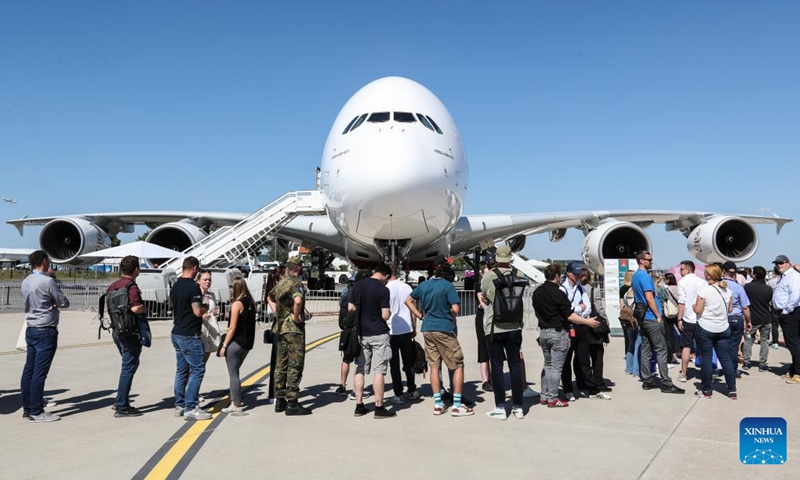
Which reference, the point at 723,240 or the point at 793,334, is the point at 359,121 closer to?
the point at 793,334

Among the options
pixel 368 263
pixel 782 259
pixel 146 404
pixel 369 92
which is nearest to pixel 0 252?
pixel 368 263

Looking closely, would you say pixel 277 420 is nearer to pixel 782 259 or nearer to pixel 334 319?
pixel 782 259

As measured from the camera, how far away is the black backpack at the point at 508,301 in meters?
5.38

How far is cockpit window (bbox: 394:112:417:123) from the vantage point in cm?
1146

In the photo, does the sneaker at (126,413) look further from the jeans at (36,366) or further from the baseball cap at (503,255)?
the baseball cap at (503,255)

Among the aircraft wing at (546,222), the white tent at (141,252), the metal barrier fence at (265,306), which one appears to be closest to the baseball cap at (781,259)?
the metal barrier fence at (265,306)

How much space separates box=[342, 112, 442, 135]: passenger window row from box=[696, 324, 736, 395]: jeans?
6.95m

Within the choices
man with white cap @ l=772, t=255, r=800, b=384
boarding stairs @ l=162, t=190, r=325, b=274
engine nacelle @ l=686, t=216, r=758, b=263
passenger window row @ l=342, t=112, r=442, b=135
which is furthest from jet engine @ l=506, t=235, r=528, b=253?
man with white cap @ l=772, t=255, r=800, b=384

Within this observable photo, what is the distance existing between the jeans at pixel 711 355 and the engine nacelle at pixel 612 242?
33.0 ft

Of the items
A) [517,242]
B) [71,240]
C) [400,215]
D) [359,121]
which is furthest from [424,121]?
[71,240]

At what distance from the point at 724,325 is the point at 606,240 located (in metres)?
10.9

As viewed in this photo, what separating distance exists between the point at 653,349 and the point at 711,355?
605mm

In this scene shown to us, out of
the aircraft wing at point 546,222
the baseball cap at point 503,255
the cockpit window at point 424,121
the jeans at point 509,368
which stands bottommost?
the jeans at point 509,368

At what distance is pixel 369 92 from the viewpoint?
12.8m
